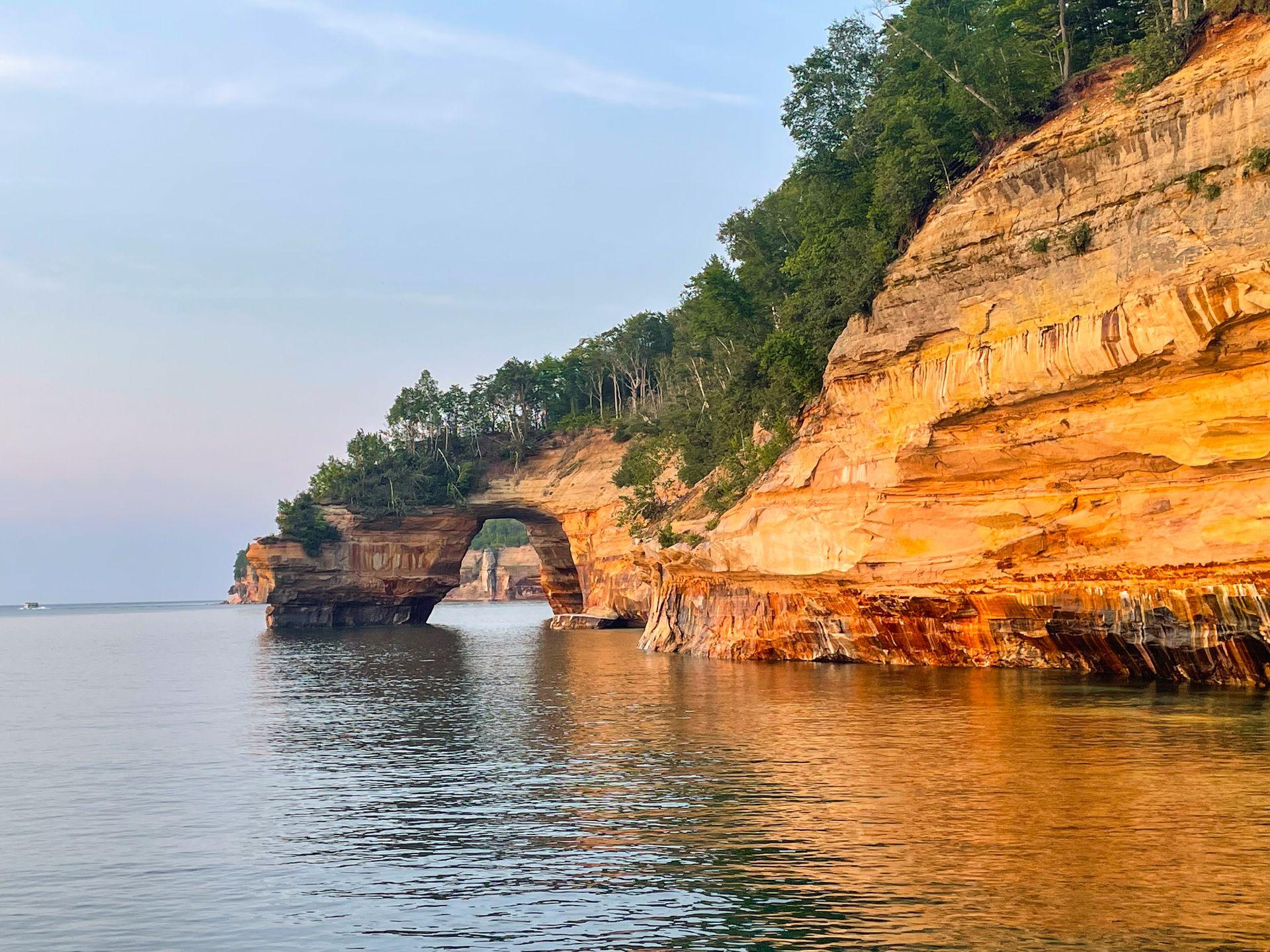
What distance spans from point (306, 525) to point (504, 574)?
101776 millimetres

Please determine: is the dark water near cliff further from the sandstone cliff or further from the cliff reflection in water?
the sandstone cliff

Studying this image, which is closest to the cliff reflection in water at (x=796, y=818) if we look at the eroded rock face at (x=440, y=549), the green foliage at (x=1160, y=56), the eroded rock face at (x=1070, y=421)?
the eroded rock face at (x=1070, y=421)

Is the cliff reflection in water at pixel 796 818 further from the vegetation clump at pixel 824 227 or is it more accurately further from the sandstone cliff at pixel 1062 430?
the vegetation clump at pixel 824 227

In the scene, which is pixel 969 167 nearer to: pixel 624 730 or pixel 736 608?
pixel 736 608

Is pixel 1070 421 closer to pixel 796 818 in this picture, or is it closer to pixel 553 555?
pixel 796 818

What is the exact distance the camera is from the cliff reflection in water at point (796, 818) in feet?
40.4

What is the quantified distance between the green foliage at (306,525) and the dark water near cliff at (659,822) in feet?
192

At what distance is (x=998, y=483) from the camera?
120 ft

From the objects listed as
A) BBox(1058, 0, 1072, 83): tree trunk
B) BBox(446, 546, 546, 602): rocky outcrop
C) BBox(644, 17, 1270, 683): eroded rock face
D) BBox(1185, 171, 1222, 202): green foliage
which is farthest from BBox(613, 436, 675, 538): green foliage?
BBox(446, 546, 546, 602): rocky outcrop

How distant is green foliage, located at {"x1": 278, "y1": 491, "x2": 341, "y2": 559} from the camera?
304ft

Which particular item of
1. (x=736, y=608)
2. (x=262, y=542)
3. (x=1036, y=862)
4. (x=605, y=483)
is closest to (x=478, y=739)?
(x=1036, y=862)

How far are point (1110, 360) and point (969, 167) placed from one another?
13.9m

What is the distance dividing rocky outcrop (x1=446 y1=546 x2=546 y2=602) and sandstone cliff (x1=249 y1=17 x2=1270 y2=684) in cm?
14187

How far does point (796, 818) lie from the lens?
17.4 meters
